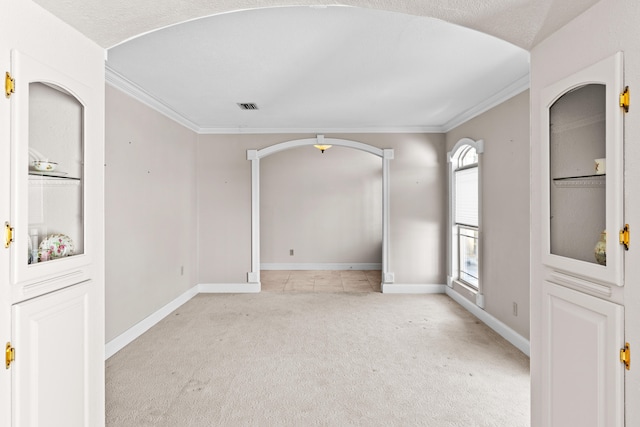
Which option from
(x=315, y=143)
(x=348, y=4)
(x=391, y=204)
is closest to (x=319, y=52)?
(x=348, y=4)

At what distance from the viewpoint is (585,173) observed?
1.51m

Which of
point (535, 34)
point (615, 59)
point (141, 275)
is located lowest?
point (141, 275)

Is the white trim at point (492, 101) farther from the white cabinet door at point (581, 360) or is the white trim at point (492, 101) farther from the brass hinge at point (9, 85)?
the brass hinge at point (9, 85)

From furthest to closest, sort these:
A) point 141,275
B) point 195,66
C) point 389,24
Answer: point 141,275 → point 195,66 → point 389,24

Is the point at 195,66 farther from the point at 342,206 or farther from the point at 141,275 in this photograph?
the point at 342,206

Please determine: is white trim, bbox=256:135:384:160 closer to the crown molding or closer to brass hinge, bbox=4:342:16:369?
the crown molding

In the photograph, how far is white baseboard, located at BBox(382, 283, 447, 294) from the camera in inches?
223

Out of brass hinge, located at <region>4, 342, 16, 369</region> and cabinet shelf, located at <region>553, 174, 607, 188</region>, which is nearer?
brass hinge, located at <region>4, 342, 16, 369</region>

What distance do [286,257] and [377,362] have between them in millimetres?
5085

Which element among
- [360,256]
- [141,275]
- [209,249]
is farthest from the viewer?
[360,256]

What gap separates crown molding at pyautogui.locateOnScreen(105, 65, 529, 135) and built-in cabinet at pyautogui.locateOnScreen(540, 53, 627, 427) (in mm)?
2274

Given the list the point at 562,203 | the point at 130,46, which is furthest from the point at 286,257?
the point at 562,203

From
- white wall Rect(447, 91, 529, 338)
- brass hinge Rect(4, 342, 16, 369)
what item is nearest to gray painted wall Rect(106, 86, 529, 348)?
white wall Rect(447, 91, 529, 338)

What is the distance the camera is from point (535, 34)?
1.65m
